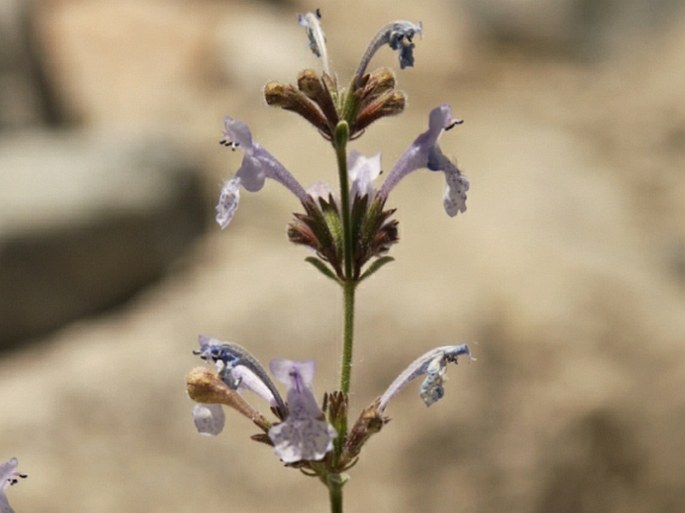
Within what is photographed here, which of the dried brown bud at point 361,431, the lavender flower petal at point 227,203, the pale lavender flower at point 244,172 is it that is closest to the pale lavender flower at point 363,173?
the pale lavender flower at point 244,172

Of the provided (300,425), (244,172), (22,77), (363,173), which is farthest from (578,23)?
(300,425)

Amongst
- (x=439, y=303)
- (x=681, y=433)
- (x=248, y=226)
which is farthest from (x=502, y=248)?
(x=248, y=226)

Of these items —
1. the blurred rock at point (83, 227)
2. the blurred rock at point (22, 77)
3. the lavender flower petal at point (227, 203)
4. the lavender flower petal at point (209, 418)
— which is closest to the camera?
the lavender flower petal at point (227, 203)

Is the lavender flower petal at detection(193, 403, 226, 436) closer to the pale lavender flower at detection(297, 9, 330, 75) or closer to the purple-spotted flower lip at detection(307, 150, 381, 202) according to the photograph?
the purple-spotted flower lip at detection(307, 150, 381, 202)

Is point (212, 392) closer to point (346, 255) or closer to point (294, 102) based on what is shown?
point (346, 255)

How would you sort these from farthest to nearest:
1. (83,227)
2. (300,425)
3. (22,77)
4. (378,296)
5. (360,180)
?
(22,77) < (83,227) < (378,296) < (360,180) < (300,425)

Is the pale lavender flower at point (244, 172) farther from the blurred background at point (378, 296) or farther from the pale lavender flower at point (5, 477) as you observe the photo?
the blurred background at point (378, 296)

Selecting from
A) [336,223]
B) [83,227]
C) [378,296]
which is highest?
[83,227]
